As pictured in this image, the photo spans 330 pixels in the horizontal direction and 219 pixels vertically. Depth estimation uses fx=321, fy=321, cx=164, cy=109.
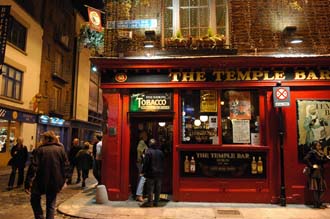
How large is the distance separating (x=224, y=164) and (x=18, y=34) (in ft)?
57.1

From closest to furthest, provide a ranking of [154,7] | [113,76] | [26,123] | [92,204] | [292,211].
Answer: [292,211] < [92,204] < [113,76] < [154,7] < [26,123]

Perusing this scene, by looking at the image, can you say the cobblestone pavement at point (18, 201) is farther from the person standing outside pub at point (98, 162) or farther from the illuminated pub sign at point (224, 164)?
the illuminated pub sign at point (224, 164)

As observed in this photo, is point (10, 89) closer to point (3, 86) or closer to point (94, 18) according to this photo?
point (3, 86)

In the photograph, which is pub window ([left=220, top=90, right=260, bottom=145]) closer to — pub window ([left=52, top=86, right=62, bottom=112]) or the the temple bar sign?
the the temple bar sign

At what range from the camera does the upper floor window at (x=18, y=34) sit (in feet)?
66.5

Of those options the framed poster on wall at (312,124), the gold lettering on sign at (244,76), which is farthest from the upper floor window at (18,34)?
the framed poster on wall at (312,124)

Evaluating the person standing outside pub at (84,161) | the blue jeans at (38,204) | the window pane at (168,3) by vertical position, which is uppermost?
the window pane at (168,3)

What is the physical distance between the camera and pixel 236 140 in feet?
32.6

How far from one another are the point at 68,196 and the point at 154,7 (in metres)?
7.09

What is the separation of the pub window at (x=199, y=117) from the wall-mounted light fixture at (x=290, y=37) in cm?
278

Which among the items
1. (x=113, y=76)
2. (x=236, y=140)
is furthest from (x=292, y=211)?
(x=113, y=76)

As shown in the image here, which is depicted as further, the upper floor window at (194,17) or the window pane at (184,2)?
the window pane at (184,2)

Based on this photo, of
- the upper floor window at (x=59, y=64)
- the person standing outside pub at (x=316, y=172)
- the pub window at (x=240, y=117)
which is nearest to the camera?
the person standing outside pub at (x=316, y=172)

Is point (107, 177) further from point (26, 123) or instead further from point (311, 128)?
point (26, 123)
